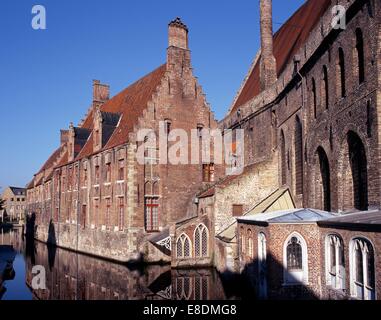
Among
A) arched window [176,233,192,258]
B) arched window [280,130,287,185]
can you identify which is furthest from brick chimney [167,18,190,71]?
arched window [176,233,192,258]

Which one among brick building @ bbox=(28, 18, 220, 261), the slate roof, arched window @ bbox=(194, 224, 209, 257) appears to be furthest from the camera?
brick building @ bbox=(28, 18, 220, 261)

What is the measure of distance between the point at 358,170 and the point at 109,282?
33.9 feet

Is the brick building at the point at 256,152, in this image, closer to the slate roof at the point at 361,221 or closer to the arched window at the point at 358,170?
the arched window at the point at 358,170

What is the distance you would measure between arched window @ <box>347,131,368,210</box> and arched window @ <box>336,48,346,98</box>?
1389 millimetres

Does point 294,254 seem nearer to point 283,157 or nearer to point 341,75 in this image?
point 341,75

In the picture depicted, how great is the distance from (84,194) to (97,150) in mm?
3612

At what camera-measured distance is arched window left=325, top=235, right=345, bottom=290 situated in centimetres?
1079

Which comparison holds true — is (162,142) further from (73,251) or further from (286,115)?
(73,251)

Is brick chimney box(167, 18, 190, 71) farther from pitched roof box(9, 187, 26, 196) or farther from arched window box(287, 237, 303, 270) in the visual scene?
pitched roof box(9, 187, 26, 196)

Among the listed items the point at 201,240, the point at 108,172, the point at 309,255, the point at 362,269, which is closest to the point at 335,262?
the point at 309,255

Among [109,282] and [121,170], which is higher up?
[121,170]

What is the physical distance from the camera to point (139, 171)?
72.7 feet

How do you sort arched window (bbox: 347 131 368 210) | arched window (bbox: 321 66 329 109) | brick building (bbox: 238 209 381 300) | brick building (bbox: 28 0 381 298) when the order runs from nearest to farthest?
1. brick building (bbox: 238 209 381 300)
2. arched window (bbox: 347 131 368 210)
3. brick building (bbox: 28 0 381 298)
4. arched window (bbox: 321 66 329 109)
